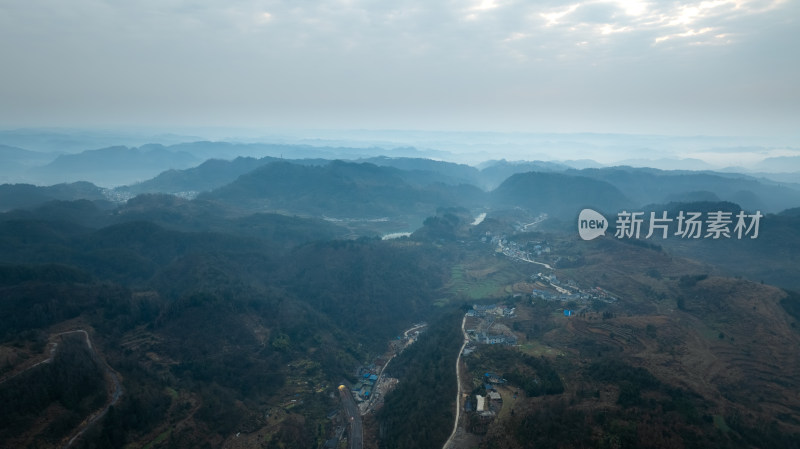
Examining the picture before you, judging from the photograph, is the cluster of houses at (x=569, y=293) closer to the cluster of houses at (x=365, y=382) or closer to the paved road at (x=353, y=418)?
the cluster of houses at (x=365, y=382)

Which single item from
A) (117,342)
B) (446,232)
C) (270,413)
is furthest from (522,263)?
(117,342)

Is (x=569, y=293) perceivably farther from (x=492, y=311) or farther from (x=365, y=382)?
(x=365, y=382)

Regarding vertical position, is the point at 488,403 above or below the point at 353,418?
above

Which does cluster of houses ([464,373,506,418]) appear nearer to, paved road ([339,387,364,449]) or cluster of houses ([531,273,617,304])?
paved road ([339,387,364,449])

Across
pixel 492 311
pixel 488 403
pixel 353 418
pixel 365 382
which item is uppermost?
pixel 488 403

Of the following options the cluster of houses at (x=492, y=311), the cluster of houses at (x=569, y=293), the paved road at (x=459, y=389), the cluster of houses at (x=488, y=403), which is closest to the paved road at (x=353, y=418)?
the paved road at (x=459, y=389)

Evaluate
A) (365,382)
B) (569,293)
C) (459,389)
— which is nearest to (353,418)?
(365,382)

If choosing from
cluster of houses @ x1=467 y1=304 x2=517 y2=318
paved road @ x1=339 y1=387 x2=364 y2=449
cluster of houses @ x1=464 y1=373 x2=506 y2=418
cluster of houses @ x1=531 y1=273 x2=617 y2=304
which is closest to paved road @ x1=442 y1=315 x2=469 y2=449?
cluster of houses @ x1=464 y1=373 x2=506 y2=418

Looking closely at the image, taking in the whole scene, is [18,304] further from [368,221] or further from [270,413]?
[368,221]
